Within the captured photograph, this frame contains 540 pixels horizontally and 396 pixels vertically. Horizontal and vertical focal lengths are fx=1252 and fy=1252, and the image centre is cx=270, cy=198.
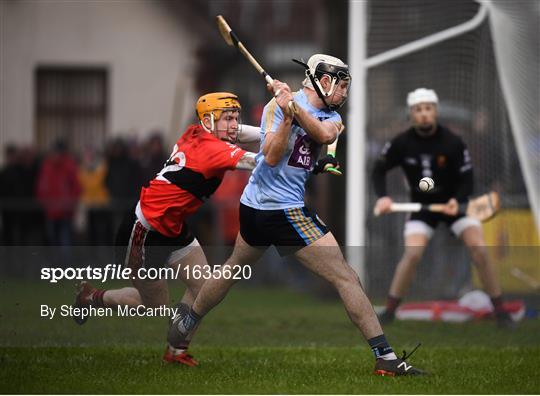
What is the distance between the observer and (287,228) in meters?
7.51

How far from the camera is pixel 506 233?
43.3ft

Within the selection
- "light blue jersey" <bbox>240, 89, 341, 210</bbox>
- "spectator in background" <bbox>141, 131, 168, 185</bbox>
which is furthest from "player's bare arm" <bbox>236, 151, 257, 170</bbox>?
"spectator in background" <bbox>141, 131, 168, 185</bbox>

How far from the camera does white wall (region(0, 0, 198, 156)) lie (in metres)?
23.9

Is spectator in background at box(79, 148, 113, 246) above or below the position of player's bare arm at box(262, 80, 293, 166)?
below

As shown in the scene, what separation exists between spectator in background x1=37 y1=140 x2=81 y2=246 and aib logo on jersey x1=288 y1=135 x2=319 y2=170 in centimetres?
891

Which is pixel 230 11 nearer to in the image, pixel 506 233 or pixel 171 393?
pixel 506 233

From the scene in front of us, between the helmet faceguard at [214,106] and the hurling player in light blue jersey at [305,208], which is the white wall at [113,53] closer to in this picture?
the helmet faceguard at [214,106]

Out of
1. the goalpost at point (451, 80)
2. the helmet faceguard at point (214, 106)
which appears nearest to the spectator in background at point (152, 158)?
the goalpost at point (451, 80)

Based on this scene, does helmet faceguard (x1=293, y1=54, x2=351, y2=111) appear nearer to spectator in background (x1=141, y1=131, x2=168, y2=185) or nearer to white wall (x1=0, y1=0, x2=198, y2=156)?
spectator in background (x1=141, y1=131, x2=168, y2=185)

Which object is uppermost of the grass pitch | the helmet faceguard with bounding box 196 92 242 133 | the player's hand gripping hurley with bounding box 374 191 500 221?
the helmet faceguard with bounding box 196 92 242 133

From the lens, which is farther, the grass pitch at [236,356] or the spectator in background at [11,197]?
the spectator in background at [11,197]

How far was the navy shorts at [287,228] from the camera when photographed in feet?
24.6

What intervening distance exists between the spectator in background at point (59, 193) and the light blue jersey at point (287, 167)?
8.82 m

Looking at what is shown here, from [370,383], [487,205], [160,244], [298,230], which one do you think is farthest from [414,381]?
[487,205]
